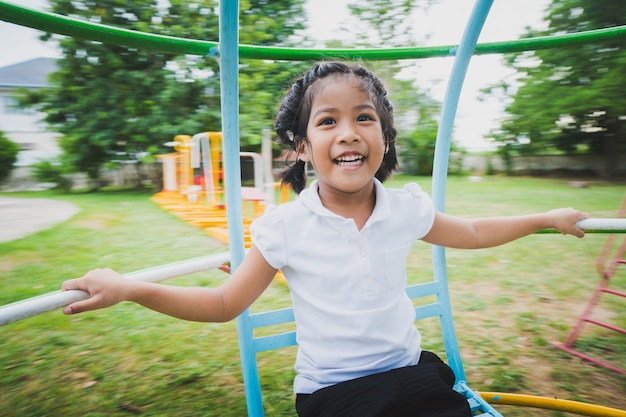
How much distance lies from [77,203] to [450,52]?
358 inches

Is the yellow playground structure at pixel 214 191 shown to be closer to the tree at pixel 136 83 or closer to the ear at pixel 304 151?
the ear at pixel 304 151

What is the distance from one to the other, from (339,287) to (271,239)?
0.64 feet

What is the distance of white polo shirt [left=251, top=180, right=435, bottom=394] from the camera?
3.27 feet

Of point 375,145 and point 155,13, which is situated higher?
point 155,13

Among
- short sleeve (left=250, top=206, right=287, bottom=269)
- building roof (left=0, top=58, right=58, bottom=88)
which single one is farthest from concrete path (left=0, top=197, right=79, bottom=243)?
building roof (left=0, top=58, right=58, bottom=88)

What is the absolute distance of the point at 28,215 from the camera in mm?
7121

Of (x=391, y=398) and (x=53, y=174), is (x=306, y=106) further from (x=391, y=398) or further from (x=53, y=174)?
(x=53, y=174)

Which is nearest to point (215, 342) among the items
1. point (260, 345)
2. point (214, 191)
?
point (260, 345)

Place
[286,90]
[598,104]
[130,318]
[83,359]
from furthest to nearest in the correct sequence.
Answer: [598,104] → [130,318] → [83,359] → [286,90]

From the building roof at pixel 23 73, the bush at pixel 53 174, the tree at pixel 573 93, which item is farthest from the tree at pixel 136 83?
the tree at pixel 573 93

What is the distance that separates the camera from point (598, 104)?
1045 cm

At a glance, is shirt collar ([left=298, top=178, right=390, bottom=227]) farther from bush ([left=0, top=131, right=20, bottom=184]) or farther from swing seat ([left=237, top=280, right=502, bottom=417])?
bush ([left=0, top=131, right=20, bottom=184])

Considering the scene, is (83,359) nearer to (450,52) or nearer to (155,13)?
(450,52)

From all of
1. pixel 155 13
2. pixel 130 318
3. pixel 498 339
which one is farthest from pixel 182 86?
pixel 498 339
